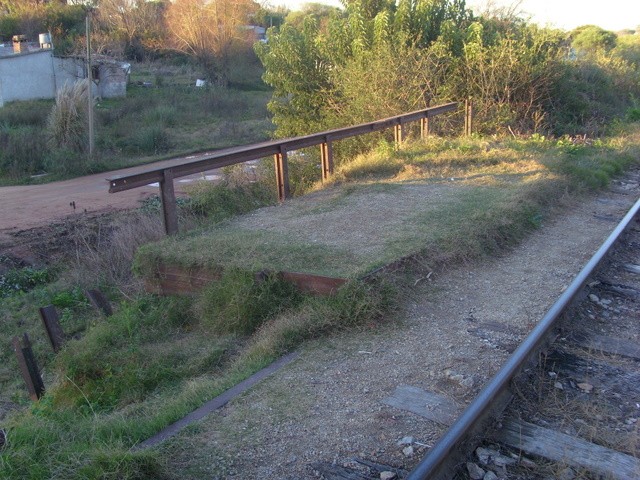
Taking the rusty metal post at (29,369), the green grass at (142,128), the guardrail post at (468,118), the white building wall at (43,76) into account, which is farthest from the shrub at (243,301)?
the white building wall at (43,76)

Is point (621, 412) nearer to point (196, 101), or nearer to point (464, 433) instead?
point (464, 433)

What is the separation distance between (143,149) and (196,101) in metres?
13.4

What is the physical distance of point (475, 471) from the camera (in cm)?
365

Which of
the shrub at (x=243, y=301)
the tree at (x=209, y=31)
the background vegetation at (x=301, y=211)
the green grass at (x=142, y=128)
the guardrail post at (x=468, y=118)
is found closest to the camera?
the background vegetation at (x=301, y=211)

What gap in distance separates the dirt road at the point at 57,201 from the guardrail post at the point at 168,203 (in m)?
6.64

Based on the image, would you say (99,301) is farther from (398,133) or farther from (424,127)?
(424,127)

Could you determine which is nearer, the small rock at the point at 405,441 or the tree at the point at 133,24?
the small rock at the point at 405,441

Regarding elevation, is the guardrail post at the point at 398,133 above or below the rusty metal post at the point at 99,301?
above

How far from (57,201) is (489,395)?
59.5ft

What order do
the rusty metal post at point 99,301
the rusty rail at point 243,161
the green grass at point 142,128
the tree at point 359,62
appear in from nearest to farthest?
1. the rusty rail at point 243,161
2. the rusty metal post at point 99,301
3. the tree at point 359,62
4. the green grass at point 142,128

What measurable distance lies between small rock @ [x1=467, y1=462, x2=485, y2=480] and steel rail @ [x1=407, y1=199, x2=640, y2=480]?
5.0 inches

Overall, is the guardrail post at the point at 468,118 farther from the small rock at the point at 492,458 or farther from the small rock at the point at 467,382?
the small rock at the point at 492,458

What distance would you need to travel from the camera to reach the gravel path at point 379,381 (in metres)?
3.81

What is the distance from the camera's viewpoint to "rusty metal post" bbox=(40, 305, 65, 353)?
697 centimetres
